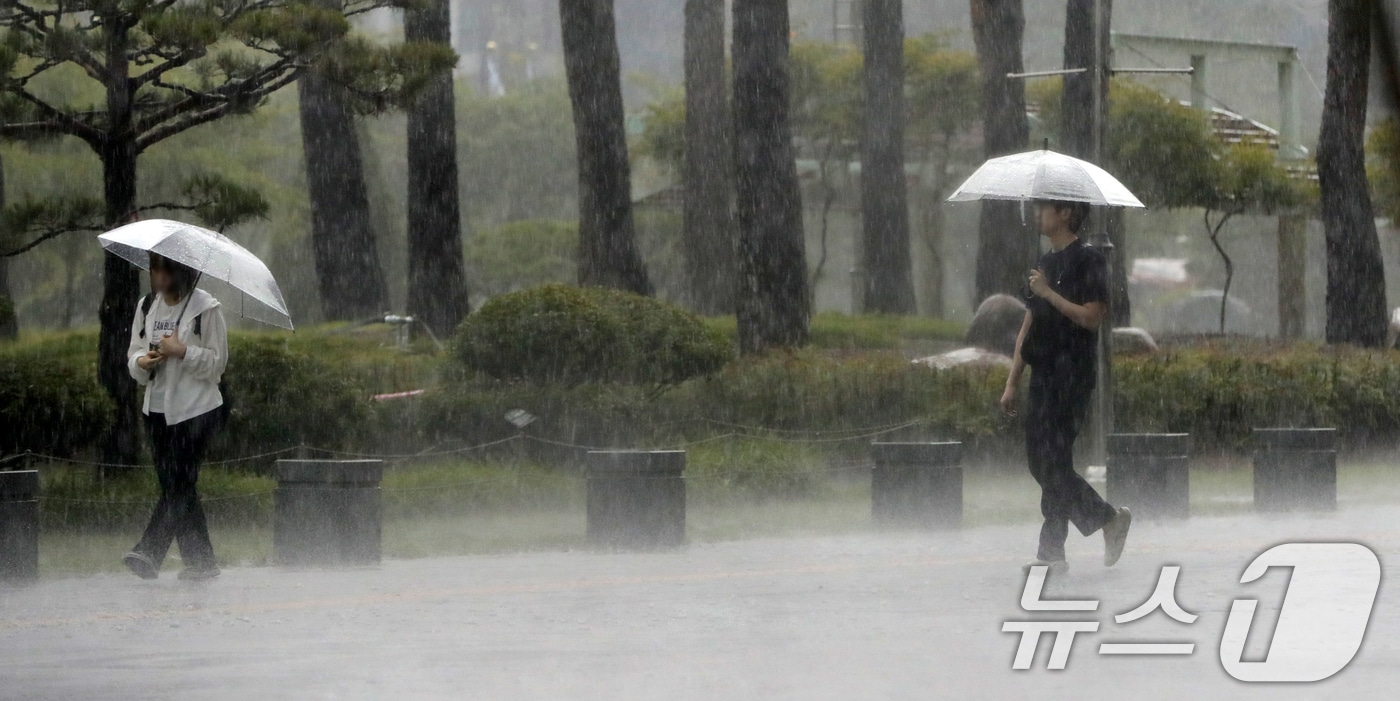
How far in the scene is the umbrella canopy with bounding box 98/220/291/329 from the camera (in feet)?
28.7

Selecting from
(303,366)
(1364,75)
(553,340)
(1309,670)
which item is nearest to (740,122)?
(553,340)

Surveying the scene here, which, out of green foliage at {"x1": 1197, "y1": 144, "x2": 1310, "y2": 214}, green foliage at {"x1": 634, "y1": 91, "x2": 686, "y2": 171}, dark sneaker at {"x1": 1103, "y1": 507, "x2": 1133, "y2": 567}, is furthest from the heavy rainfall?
green foliage at {"x1": 634, "y1": 91, "x2": 686, "y2": 171}

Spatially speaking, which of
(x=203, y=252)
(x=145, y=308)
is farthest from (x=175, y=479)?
(x=203, y=252)

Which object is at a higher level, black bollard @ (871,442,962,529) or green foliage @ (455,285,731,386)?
green foliage @ (455,285,731,386)

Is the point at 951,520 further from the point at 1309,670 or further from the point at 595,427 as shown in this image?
the point at 1309,670

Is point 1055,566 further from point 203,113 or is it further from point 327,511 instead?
point 203,113

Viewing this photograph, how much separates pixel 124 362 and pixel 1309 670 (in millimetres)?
8930

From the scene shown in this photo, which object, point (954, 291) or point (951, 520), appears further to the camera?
point (954, 291)

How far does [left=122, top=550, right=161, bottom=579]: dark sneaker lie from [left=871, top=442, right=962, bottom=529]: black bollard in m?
4.75

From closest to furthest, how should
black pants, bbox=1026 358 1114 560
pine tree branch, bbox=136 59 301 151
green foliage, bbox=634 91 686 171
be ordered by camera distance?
black pants, bbox=1026 358 1114 560
pine tree branch, bbox=136 59 301 151
green foliage, bbox=634 91 686 171

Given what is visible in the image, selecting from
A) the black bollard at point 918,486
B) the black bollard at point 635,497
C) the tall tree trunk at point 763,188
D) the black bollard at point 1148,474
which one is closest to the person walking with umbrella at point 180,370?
the black bollard at point 635,497

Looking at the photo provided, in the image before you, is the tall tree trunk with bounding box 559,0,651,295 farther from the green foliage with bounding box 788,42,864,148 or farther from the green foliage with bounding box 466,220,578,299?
the green foliage with bounding box 466,220,578,299

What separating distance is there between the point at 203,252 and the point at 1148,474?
650 cm

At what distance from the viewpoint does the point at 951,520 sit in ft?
37.2
